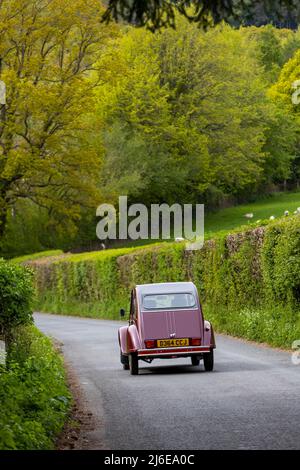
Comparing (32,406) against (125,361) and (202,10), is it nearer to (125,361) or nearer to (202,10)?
(202,10)

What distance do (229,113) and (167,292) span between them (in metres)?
54.4

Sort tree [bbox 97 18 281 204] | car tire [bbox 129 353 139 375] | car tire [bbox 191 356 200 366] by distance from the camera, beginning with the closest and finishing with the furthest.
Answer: car tire [bbox 129 353 139 375]
car tire [bbox 191 356 200 366]
tree [bbox 97 18 281 204]

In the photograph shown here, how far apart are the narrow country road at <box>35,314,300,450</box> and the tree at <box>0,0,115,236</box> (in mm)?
22639

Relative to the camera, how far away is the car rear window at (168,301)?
72.9ft

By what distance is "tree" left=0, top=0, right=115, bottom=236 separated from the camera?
1863 inches

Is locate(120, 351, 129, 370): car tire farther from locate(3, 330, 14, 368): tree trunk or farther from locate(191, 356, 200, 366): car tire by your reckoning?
locate(3, 330, 14, 368): tree trunk

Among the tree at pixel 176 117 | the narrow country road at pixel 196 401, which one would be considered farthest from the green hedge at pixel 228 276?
the tree at pixel 176 117

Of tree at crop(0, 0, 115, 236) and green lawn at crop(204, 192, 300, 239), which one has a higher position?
tree at crop(0, 0, 115, 236)

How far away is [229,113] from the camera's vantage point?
75.6 meters

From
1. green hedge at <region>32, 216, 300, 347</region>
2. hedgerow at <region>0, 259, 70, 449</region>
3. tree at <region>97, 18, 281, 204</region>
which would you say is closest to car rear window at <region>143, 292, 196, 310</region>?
hedgerow at <region>0, 259, 70, 449</region>

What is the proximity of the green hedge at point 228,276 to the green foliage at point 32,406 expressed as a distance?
A: 10.5 metres

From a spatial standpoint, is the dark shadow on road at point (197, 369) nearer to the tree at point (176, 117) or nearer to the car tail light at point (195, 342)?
the car tail light at point (195, 342)
